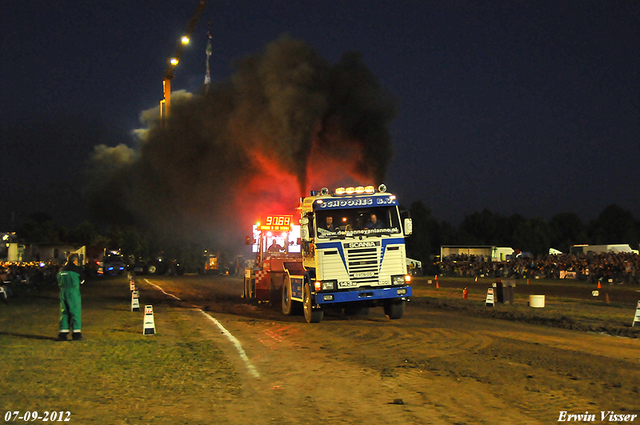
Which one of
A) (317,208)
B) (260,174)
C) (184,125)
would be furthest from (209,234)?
(317,208)

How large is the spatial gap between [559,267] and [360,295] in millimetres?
30378

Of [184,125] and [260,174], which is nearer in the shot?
[260,174]

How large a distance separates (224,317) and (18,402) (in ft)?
34.3

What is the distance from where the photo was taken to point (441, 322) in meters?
15.5

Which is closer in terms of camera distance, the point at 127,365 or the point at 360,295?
the point at 127,365

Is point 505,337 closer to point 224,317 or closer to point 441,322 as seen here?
point 441,322

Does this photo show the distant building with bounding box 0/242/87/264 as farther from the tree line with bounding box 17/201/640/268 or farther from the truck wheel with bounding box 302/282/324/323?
the truck wheel with bounding box 302/282/324/323

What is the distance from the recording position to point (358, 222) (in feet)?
49.4

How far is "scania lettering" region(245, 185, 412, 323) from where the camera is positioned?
14.5m

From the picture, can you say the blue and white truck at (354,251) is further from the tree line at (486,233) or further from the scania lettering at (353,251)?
the tree line at (486,233)

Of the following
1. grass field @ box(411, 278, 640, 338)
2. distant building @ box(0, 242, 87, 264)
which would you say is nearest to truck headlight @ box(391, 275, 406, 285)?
grass field @ box(411, 278, 640, 338)

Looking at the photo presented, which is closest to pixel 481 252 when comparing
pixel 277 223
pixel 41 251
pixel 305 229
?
pixel 277 223

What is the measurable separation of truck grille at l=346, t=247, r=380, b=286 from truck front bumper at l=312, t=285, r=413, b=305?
0.22 m

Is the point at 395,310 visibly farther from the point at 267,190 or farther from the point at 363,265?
the point at 267,190
